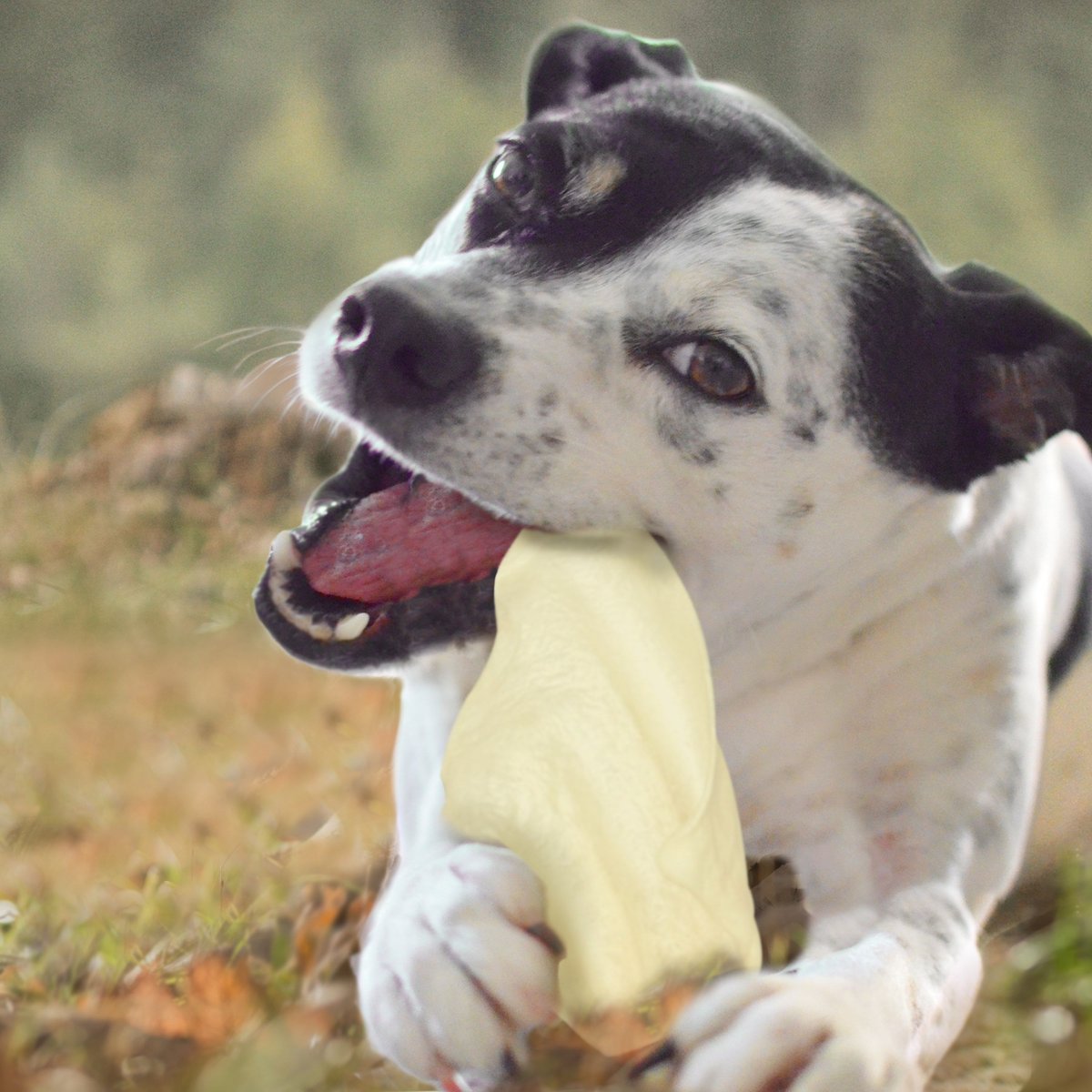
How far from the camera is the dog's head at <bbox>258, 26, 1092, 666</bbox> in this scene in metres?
1.60

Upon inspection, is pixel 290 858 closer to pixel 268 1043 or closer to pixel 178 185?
pixel 268 1043

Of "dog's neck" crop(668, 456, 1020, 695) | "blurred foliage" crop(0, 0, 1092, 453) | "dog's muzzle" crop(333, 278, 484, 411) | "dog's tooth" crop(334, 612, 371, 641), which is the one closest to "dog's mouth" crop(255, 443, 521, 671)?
"dog's tooth" crop(334, 612, 371, 641)

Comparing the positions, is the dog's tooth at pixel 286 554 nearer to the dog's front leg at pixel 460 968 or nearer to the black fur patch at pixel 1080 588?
the dog's front leg at pixel 460 968

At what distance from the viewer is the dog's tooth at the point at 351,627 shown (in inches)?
66.8

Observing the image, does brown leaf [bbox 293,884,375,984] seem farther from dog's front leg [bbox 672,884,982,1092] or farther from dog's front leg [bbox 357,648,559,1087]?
dog's front leg [bbox 672,884,982,1092]

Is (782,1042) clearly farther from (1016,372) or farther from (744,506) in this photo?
(1016,372)

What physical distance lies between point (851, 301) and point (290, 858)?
1221 millimetres

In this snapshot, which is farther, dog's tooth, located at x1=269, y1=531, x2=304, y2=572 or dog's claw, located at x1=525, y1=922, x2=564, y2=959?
dog's tooth, located at x1=269, y1=531, x2=304, y2=572

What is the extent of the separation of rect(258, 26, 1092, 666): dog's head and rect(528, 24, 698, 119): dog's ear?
150 millimetres

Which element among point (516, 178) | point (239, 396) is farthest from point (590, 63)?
point (239, 396)

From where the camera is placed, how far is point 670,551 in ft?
5.58

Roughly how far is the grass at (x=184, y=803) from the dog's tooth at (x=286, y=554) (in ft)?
1.73

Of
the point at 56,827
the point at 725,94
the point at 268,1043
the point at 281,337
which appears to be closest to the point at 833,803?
the point at 268,1043

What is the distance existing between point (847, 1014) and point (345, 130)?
218 cm
